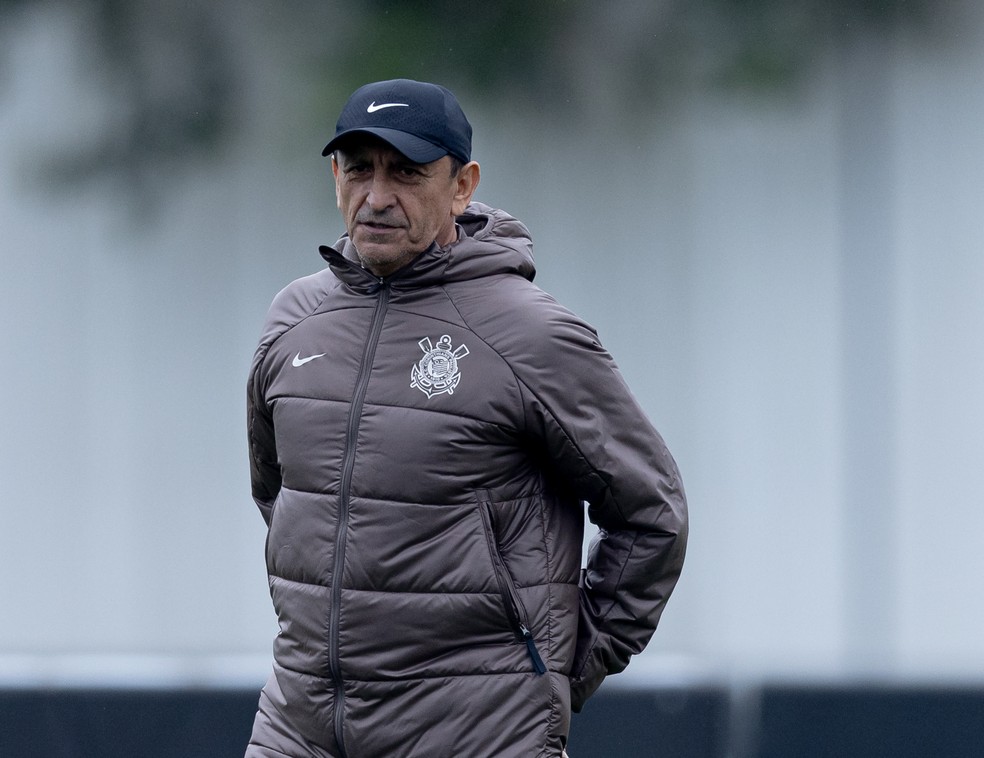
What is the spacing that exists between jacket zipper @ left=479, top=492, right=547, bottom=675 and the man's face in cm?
48

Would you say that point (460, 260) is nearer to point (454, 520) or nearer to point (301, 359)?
point (301, 359)

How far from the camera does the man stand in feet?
8.15

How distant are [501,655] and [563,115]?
289cm

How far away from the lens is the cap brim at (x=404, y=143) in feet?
8.31

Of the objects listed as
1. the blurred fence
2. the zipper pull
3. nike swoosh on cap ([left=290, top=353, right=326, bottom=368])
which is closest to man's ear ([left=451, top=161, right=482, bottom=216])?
nike swoosh on cap ([left=290, top=353, right=326, bottom=368])

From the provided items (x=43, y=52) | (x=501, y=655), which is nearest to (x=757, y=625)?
(x=501, y=655)

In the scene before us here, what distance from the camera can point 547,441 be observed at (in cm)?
254

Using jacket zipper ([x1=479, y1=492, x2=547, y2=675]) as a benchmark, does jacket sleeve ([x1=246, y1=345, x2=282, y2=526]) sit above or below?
above

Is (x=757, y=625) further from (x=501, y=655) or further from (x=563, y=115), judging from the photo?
(x=501, y=655)

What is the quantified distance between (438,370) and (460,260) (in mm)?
227

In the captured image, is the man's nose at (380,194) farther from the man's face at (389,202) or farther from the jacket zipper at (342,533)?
the jacket zipper at (342,533)

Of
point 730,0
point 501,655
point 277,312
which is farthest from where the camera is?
point 730,0

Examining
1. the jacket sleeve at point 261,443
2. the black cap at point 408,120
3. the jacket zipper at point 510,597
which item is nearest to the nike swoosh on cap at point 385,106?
the black cap at point 408,120

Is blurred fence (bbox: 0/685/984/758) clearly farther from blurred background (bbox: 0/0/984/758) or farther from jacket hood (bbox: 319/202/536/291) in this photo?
jacket hood (bbox: 319/202/536/291)
